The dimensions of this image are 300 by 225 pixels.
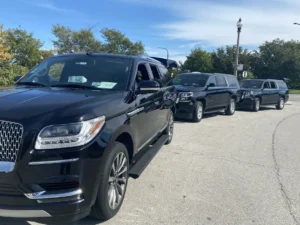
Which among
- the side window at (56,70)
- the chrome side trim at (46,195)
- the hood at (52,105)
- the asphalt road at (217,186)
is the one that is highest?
the side window at (56,70)

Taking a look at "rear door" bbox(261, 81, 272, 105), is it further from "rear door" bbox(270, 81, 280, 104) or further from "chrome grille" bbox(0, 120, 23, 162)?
"chrome grille" bbox(0, 120, 23, 162)

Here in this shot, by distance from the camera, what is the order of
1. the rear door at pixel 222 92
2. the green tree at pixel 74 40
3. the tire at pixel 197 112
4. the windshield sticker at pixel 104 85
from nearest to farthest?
the windshield sticker at pixel 104 85, the tire at pixel 197 112, the rear door at pixel 222 92, the green tree at pixel 74 40

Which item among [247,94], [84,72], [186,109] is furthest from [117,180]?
[247,94]

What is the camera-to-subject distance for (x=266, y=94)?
683 inches

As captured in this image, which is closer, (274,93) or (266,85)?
(266,85)

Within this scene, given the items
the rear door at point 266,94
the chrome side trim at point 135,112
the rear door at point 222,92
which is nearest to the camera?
the chrome side trim at point 135,112

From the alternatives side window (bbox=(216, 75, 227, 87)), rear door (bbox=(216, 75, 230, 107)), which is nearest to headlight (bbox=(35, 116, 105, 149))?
rear door (bbox=(216, 75, 230, 107))

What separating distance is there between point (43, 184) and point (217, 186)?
114 inches

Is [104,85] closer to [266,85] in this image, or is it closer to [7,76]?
[266,85]

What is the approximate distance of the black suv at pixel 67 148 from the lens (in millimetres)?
2727

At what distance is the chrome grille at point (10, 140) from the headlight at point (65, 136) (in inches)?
7.1

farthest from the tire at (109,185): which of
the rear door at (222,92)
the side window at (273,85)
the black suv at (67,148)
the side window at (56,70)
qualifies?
the side window at (273,85)

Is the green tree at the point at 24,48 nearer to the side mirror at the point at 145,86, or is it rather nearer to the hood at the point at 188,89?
the hood at the point at 188,89

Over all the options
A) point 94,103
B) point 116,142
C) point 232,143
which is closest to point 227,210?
point 116,142
